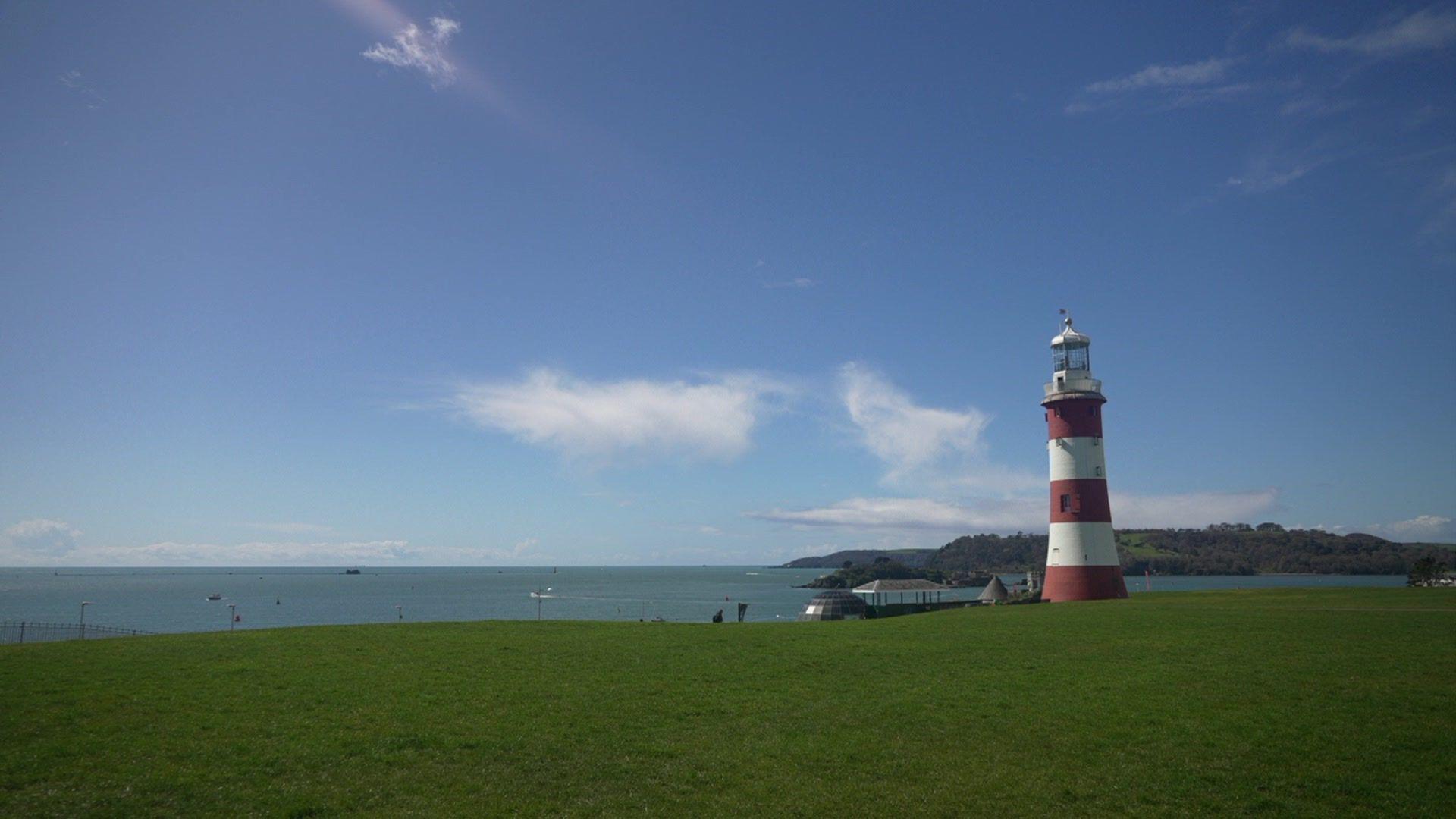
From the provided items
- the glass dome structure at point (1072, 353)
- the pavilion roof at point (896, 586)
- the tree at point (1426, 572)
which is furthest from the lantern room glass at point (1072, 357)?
the tree at point (1426, 572)

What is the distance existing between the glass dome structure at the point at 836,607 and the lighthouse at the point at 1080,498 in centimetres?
1269

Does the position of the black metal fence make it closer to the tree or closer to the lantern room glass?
the lantern room glass

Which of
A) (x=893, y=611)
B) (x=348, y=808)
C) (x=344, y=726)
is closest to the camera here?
(x=348, y=808)

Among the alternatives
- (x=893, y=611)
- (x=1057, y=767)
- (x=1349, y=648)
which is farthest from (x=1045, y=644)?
(x=893, y=611)

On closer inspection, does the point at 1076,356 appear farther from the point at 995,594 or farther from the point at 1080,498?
the point at 995,594

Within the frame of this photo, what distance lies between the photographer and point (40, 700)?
15250mm

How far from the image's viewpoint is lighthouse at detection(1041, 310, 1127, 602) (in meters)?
41.6

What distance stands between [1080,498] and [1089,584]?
4.59m

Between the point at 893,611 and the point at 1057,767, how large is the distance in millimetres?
43522

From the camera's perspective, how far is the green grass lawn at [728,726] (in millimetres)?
11383

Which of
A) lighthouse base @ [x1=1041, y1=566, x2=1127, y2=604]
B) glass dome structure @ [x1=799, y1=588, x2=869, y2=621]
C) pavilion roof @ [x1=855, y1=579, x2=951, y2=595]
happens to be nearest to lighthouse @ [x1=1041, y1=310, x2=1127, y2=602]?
lighthouse base @ [x1=1041, y1=566, x2=1127, y2=604]

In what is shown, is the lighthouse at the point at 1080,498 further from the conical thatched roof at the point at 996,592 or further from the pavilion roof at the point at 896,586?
the pavilion roof at the point at 896,586

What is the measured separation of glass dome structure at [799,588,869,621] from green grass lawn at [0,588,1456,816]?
1020 inches

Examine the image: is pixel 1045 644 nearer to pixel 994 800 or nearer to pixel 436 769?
pixel 994 800
